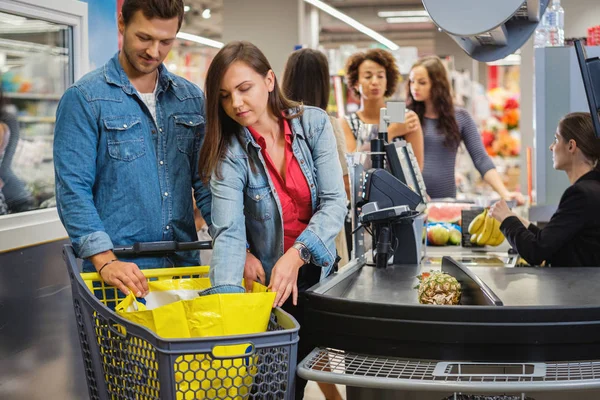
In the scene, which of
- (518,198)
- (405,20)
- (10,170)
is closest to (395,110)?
(10,170)

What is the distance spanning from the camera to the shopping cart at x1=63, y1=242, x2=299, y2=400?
64.9 inches

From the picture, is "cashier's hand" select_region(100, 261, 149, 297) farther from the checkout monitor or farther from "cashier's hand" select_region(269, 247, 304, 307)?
the checkout monitor

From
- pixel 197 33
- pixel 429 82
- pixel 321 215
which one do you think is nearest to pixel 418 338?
pixel 321 215

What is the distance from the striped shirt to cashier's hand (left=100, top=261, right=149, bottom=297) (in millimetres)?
3420

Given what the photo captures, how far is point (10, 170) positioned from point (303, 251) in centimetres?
144

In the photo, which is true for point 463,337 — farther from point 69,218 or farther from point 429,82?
point 429,82

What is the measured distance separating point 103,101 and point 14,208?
0.98 m

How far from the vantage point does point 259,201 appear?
2.32 m

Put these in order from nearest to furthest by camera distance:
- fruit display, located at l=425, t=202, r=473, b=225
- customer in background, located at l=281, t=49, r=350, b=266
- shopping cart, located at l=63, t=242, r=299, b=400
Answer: shopping cart, located at l=63, t=242, r=299, b=400 < customer in background, located at l=281, t=49, r=350, b=266 < fruit display, located at l=425, t=202, r=473, b=225

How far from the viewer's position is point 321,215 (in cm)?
229

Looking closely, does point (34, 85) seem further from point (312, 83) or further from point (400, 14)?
point (400, 14)

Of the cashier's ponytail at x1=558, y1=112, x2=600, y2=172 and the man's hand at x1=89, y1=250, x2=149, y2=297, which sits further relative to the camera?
the cashier's ponytail at x1=558, y1=112, x2=600, y2=172

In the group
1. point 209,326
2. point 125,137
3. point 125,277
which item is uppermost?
point 125,137

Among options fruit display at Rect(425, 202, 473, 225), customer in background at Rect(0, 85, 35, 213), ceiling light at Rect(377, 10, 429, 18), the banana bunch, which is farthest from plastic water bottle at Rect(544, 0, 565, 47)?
ceiling light at Rect(377, 10, 429, 18)
